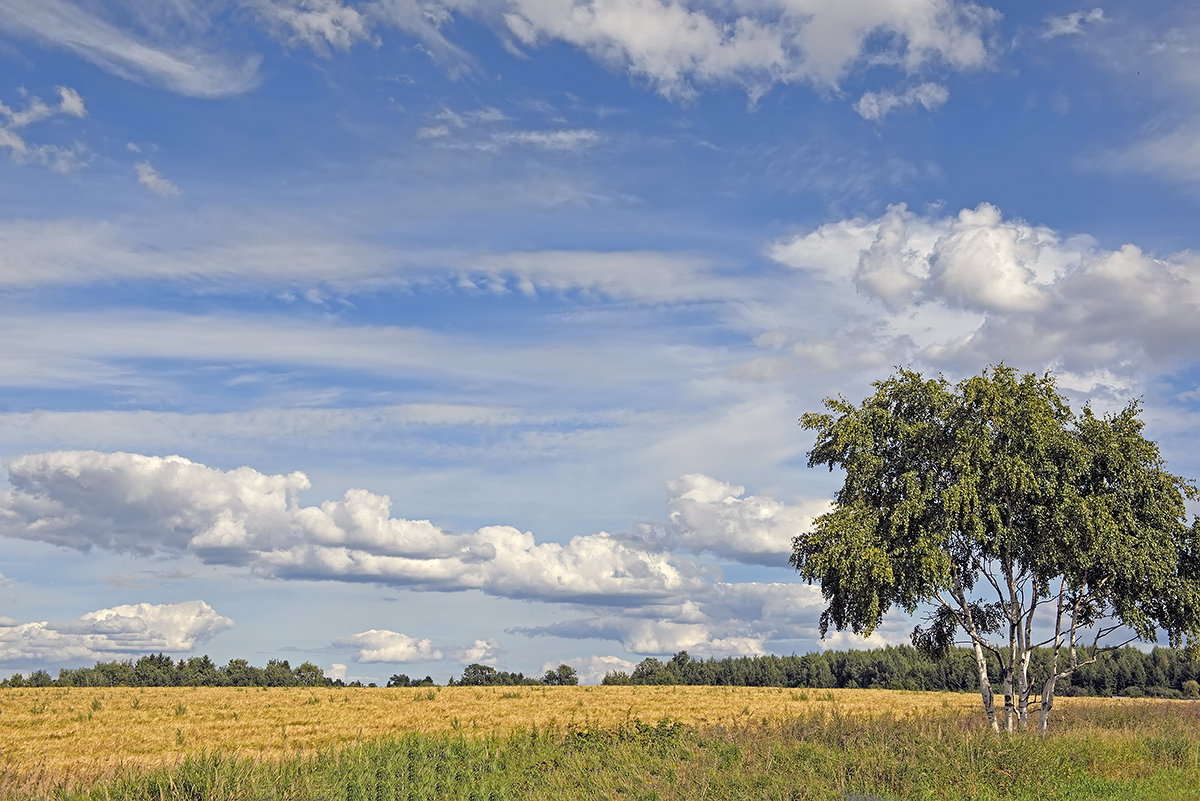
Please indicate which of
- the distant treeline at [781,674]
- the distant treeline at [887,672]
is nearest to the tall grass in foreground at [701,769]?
the distant treeline at [781,674]

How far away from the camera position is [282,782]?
19734mm

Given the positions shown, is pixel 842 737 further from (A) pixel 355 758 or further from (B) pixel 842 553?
(A) pixel 355 758

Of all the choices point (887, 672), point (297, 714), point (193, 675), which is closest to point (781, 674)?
point (887, 672)

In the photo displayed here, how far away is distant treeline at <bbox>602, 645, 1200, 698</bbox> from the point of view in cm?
10288

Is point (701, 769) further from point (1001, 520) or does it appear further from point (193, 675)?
point (193, 675)

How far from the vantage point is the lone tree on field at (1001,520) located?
95.6ft

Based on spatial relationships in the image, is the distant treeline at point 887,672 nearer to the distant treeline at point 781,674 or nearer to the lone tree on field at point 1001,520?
the distant treeline at point 781,674

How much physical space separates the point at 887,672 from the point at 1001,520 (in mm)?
91562

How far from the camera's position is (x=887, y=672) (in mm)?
113625

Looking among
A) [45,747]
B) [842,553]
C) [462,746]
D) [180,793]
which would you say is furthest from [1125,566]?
[45,747]

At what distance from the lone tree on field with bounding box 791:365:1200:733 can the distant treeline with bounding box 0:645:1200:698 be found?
5103cm

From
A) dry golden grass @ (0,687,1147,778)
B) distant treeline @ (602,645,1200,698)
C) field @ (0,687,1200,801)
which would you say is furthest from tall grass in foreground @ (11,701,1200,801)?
distant treeline @ (602,645,1200,698)

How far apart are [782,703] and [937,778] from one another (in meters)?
28.1

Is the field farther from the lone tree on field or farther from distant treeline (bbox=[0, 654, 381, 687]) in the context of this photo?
distant treeline (bbox=[0, 654, 381, 687])
